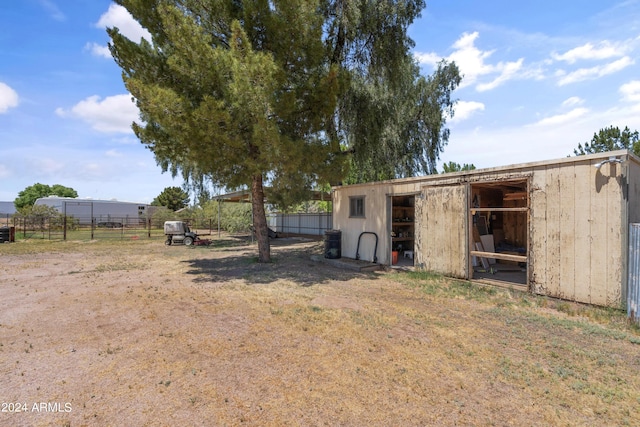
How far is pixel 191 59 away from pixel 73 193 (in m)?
72.7

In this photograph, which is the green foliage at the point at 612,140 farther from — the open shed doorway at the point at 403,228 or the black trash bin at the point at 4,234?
the black trash bin at the point at 4,234

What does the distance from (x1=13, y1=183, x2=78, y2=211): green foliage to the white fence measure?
47980 mm

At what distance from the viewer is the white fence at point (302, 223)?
810 inches

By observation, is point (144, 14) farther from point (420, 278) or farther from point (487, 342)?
point (487, 342)

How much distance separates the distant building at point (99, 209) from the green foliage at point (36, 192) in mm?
21082

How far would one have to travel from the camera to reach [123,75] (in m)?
8.94

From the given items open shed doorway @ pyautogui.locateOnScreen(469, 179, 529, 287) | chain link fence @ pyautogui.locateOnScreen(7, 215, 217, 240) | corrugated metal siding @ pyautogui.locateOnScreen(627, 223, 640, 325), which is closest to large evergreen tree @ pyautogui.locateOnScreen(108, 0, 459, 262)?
open shed doorway @ pyautogui.locateOnScreen(469, 179, 529, 287)

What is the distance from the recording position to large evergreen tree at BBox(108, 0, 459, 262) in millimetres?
7633

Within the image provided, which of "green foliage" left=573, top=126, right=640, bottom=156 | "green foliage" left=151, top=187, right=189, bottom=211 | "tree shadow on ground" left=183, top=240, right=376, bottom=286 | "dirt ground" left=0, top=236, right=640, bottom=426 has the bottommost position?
"dirt ground" left=0, top=236, right=640, bottom=426

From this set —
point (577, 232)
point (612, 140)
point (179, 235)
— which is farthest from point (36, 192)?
point (612, 140)

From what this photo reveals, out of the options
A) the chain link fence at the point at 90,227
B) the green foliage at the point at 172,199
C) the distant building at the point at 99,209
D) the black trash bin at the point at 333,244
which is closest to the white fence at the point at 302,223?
the chain link fence at the point at 90,227

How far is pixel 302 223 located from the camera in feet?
74.3

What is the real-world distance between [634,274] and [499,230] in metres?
6.16

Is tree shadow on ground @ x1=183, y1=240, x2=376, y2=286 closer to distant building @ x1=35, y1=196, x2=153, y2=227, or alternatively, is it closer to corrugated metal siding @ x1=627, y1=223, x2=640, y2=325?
corrugated metal siding @ x1=627, y1=223, x2=640, y2=325
